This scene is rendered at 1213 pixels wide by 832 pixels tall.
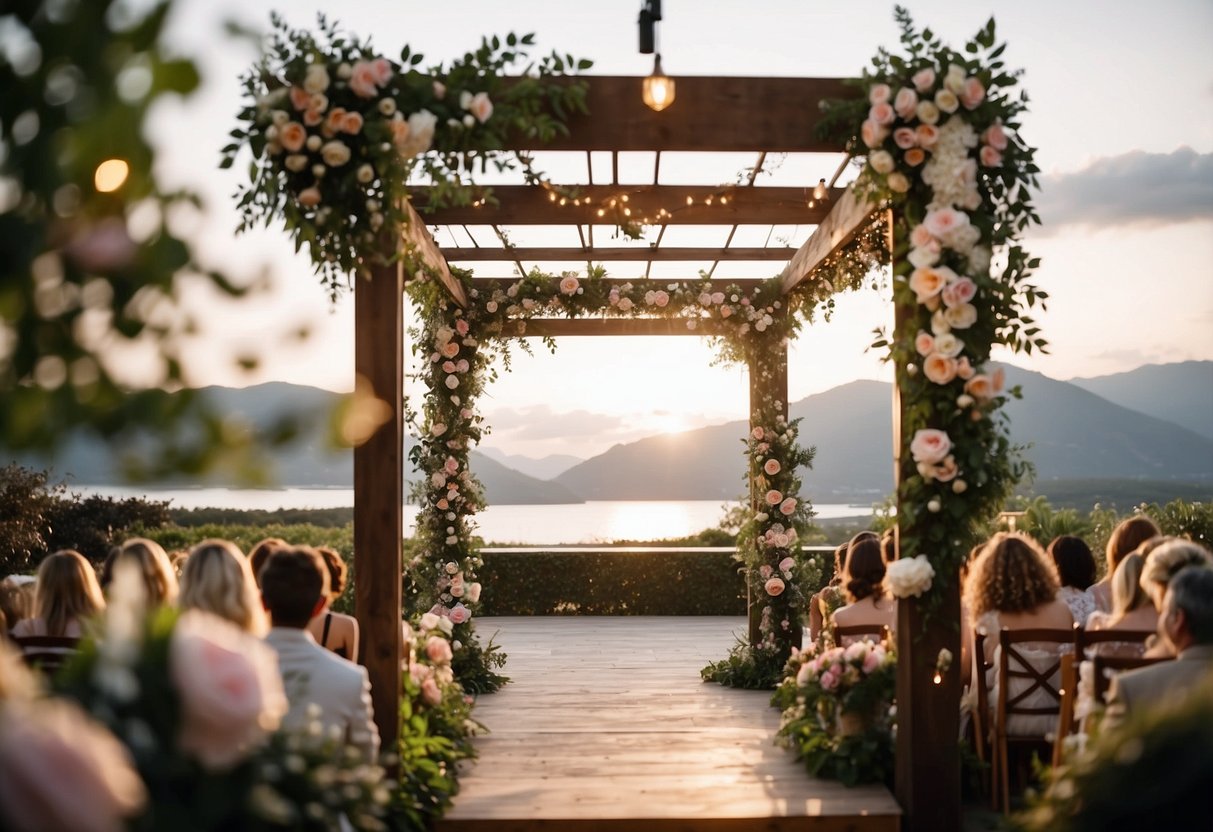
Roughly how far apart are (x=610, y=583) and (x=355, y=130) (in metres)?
8.87

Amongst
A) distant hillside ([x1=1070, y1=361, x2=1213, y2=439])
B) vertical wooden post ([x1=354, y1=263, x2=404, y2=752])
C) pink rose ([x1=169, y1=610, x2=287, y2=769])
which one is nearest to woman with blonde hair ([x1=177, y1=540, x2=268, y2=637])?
vertical wooden post ([x1=354, y1=263, x2=404, y2=752])

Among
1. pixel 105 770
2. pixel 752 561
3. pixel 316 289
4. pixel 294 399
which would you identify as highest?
pixel 316 289

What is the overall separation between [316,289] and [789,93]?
217 cm

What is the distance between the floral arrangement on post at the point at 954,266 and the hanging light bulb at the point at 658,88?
81cm

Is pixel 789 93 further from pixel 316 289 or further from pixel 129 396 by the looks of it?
pixel 129 396

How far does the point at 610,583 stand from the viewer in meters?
11.8

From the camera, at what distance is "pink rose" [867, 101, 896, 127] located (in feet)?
12.5

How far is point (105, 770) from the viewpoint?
963 mm

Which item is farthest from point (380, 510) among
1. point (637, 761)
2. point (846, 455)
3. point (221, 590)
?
point (846, 455)

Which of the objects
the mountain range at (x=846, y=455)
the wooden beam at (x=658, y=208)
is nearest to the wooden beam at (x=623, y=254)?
the wooden beam at (x=658, y=208)

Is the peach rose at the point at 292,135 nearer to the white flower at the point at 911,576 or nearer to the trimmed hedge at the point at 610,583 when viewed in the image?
the white flower at the point at 911,576

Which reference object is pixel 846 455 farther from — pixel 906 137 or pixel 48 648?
pixel 48 648

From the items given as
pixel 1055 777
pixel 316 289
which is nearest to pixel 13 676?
pixel 1055 777

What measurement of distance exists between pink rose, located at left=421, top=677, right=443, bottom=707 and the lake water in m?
0.93
